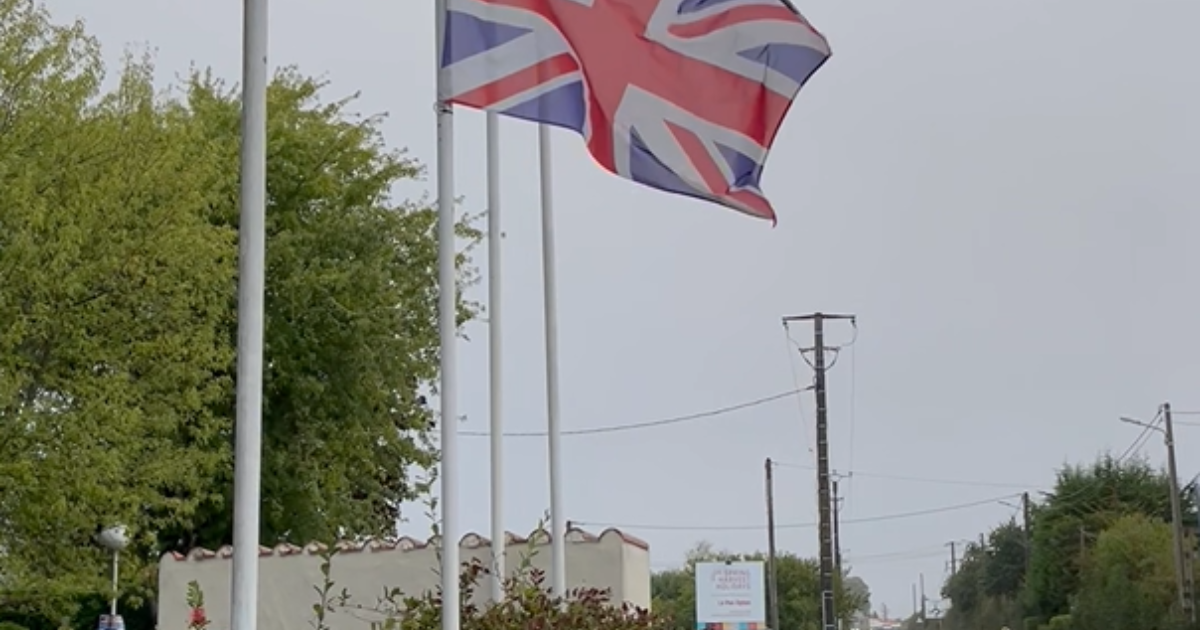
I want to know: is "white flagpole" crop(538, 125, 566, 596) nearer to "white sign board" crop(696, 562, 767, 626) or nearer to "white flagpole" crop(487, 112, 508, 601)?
"white flagpole" crop(487, 112, 508, 601)

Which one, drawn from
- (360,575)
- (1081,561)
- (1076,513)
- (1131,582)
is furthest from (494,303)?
(1076,513)

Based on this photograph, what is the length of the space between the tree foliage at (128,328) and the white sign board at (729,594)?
29125 millimetres

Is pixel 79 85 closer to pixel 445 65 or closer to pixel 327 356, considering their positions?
pixel 327 356

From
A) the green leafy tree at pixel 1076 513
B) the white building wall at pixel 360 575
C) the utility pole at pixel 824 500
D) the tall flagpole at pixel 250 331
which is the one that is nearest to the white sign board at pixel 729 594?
the utility pole at pixel 824 500

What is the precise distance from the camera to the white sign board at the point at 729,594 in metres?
60.2

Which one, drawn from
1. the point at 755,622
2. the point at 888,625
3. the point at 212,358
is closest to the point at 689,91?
the point at 212,358

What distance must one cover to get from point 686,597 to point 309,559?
78.6 m

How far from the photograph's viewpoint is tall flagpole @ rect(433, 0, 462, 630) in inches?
393

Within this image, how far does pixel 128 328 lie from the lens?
2477cm

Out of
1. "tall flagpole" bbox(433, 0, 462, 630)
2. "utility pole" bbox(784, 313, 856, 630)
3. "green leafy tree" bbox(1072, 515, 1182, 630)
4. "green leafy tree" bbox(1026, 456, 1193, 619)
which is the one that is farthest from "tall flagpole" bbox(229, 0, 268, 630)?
"green leafy tree" bbox(1026, 456, 1193, 619)

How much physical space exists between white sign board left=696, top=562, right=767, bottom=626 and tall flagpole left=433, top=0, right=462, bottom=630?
50262mm

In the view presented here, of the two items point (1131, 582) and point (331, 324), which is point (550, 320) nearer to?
point (331, 324)

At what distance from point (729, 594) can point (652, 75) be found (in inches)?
2052

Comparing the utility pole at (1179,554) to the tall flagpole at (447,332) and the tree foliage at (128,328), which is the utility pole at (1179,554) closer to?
the tree foliage at (128,328)
